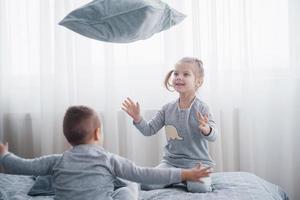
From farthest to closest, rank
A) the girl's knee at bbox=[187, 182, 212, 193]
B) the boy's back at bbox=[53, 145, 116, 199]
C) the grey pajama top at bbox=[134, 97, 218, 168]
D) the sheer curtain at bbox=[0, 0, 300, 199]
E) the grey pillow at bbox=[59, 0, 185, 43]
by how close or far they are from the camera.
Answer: the sheer curtain at bbox=[0, 0, 300, 199] → the grey pajama top at bbox=[134, 97, 218, 168] → the girl's knee at bbox=[187, 182, 212, 193] → the grey pillow at bbox=[59, 0, 185, 43] → the boy's back at bbox=[53, 145, 116, 199]

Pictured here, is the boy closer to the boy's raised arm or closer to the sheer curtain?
the boy's raised arm

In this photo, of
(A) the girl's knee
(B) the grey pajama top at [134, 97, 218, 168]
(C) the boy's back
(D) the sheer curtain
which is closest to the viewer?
(C) the boy's back

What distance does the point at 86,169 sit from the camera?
138 centimetres

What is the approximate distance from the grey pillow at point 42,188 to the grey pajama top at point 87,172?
0.32 metres

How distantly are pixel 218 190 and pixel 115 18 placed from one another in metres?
0.84

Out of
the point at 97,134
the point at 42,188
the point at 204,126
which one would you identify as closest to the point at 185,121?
the point at 204,126

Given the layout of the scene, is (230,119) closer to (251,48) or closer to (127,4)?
(251,48)

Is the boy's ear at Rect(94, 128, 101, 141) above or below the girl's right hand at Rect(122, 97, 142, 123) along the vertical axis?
below

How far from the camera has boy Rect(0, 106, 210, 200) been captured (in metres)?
1.38

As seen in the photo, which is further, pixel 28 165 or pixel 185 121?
pixel 185 121

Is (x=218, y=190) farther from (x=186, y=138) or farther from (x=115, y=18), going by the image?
(x=115, y=18)

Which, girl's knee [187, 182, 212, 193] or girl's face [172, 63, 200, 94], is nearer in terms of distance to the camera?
girl's knee [187, 182, 212, 193]

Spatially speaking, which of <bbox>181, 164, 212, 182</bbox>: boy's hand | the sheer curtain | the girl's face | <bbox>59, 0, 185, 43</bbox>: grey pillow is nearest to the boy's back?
<bbox>181, 164, 212, 182</bbox>: boy's hand

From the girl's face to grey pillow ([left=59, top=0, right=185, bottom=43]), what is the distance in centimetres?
35
